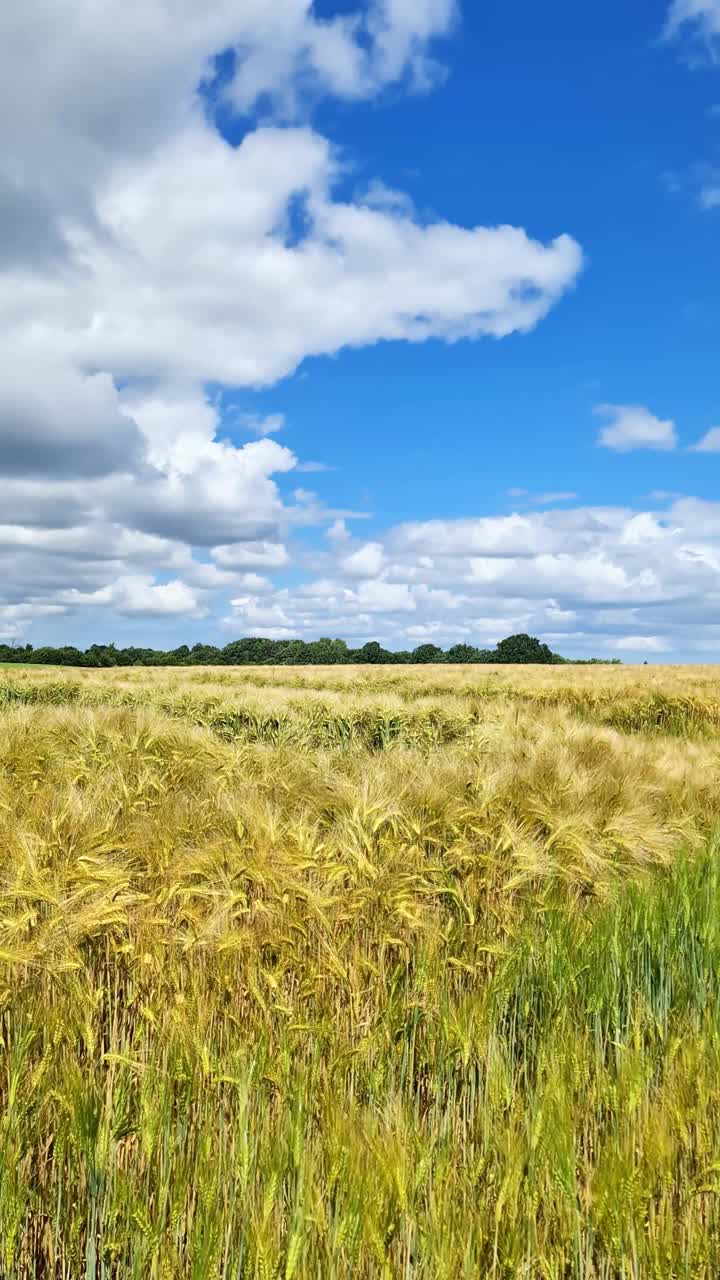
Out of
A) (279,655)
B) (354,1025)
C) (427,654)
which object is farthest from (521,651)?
(354,1025)

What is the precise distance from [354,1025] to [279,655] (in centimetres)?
7009

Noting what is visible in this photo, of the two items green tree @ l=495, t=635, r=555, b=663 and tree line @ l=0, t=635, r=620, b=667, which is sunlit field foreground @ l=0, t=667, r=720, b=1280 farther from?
green tree @ l=495, t=635, r=555, b=663

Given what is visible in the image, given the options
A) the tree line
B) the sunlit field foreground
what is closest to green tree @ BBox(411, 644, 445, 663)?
the tree line

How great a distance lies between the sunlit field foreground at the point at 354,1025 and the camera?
156 cm

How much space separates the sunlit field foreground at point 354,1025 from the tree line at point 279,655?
5288cm

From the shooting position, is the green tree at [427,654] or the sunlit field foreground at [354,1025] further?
the green tree at [427,654]

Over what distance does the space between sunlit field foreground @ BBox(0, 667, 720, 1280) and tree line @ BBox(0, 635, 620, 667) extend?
52.9m

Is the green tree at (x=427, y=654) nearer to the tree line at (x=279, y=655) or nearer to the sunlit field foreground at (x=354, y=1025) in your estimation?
the tree line at (x=279, y=655)

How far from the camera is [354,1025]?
2.37 metres

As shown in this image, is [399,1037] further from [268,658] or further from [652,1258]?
[268,658]

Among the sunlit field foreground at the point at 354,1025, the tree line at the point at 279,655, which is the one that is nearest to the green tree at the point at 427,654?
the tree line at the point at 279,655

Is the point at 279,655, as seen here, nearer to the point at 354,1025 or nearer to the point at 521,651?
the point at 521,651

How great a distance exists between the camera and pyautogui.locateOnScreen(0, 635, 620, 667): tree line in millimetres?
58250

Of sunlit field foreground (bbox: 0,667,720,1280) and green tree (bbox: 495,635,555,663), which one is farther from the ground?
green tree (bbox: 495,635,555,663)
